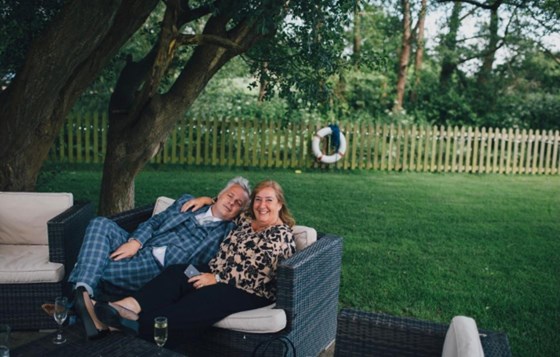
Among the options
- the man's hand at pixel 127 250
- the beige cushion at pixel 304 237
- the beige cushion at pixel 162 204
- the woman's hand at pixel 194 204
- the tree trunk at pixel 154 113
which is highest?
the tree trunk at pixel 154 113

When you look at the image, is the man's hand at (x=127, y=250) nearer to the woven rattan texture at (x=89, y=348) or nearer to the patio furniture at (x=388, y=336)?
the woven rattan texture at (x=89, y=348)

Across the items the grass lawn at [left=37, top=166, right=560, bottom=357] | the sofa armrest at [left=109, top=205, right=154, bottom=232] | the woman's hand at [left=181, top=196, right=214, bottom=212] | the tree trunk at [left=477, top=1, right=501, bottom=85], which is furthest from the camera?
the tree trunk at [left=477, top=1, right=501, bottom=85]

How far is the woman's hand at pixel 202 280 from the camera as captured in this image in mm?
3242

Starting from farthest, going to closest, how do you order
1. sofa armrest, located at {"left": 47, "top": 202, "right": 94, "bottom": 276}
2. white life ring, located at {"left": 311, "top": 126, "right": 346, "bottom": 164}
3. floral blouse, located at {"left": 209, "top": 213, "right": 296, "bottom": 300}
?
1. white life ring, located at {"left": 311, "top": 126, "right": 346, "bottom": 164}
2. sofa armrest, located at {"left": 47, "top": 202, "right": 94, "bottom": 276}
3. floral blouse, located at {"left": 209, "top": 213, "right": 296, "bottom": 300}

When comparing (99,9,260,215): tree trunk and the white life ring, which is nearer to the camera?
(99,9,260,215): tree trunk

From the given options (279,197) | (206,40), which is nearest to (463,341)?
(279,197)

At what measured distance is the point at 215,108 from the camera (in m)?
12.2

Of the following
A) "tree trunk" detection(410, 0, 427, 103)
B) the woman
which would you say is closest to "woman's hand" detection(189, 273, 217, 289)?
the woman

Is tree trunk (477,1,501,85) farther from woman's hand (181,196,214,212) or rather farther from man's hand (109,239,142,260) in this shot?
man's hand (109,239,142,260)

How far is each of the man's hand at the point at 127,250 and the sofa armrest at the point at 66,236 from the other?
36cm

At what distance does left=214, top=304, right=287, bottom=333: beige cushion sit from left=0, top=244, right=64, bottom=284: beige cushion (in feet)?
3.87

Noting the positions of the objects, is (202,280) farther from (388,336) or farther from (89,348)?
(388,336)

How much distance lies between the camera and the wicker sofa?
117 inches

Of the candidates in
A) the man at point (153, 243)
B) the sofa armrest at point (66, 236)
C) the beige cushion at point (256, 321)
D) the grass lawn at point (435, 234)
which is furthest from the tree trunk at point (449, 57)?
the beige cushion at point (256, 321)
